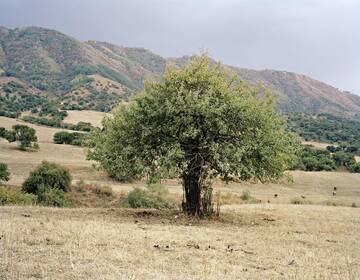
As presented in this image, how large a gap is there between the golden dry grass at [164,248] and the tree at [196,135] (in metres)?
2.79

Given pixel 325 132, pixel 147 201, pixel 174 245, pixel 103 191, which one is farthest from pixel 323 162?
pixel 174 245

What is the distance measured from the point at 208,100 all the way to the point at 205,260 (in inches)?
433

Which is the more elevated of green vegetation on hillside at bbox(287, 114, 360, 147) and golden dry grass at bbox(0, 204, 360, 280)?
green vegetation on hillside at bbox(287, 114, 360, 147)

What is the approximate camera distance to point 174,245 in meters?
18.2

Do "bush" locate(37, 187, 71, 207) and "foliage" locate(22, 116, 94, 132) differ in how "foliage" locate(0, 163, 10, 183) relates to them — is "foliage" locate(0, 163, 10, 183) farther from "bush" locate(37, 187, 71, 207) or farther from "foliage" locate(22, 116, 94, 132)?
"foliage" locate(22, 116, 94, 132)

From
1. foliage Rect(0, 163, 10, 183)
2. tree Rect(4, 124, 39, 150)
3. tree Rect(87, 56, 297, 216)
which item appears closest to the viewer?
tree Rect(87, 56, 297, 216)

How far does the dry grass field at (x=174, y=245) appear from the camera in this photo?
13.7 meters

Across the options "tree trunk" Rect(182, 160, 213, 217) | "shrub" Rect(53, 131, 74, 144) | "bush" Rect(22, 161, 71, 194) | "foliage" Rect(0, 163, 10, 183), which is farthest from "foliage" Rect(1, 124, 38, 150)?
"tree trunk" Rect(182, 160, 213, 217)

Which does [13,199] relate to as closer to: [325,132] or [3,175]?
[3,175]

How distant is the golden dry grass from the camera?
13.6 m

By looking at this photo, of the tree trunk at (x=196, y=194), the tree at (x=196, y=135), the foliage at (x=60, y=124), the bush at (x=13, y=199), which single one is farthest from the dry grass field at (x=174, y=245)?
the foliage at (x=60, y=124)

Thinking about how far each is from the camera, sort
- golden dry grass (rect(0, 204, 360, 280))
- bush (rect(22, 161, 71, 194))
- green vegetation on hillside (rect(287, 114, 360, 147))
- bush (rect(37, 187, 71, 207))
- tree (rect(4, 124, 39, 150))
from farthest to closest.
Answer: green vegetation on hillside (rect(287, 114, 360, 147)) < tree (rect(4, 124, 39, 150)) < bush (rect(22, 161, 71, 194)) < bush (rect(37, 187, 71, 207)) < golden dry grass (rect(0, 204, 360, 280))

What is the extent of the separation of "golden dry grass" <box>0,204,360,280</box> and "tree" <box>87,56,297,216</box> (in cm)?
279

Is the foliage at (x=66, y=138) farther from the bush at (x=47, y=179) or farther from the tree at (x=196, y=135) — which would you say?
the tree at (x=196, y=135)
